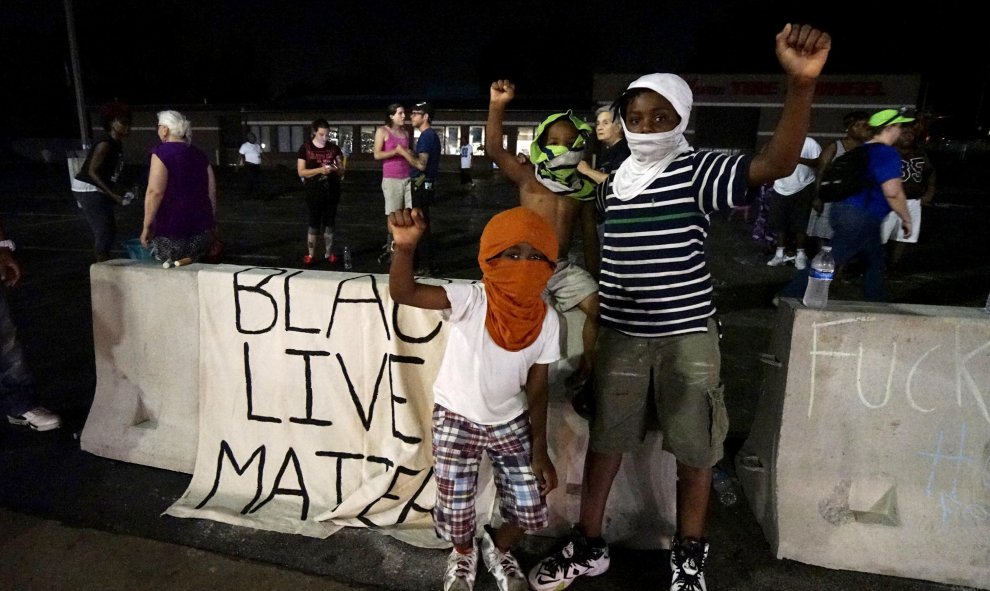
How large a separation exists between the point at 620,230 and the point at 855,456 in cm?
150

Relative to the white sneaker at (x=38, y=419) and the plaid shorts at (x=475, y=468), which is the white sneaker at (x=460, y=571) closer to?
the plaid shorts at (x=475, y=468)

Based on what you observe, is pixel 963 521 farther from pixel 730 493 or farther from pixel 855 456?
pixel 730 493

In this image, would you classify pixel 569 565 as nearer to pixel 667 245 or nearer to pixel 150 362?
pixel 667 245

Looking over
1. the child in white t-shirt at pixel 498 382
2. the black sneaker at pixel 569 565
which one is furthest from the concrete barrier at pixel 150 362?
the black sneaker at pixel 569 565

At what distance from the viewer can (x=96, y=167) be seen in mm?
5824

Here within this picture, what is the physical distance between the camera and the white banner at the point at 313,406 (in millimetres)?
3037

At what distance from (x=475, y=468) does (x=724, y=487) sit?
151cm

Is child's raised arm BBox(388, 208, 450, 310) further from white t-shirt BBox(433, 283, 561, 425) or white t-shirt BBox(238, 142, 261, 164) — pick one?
white t-shirt BBox(238, 142, 261, 164)

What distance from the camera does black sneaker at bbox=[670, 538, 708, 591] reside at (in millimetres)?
2548

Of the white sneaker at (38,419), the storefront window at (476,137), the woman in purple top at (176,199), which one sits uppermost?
the storefront window at (476,137)

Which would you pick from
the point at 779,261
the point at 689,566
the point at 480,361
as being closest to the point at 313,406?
the point at 480,361

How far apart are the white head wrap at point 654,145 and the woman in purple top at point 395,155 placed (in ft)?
17.4

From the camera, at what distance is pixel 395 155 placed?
24.4ft

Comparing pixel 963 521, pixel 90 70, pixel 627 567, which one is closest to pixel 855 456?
pixel 963 521
